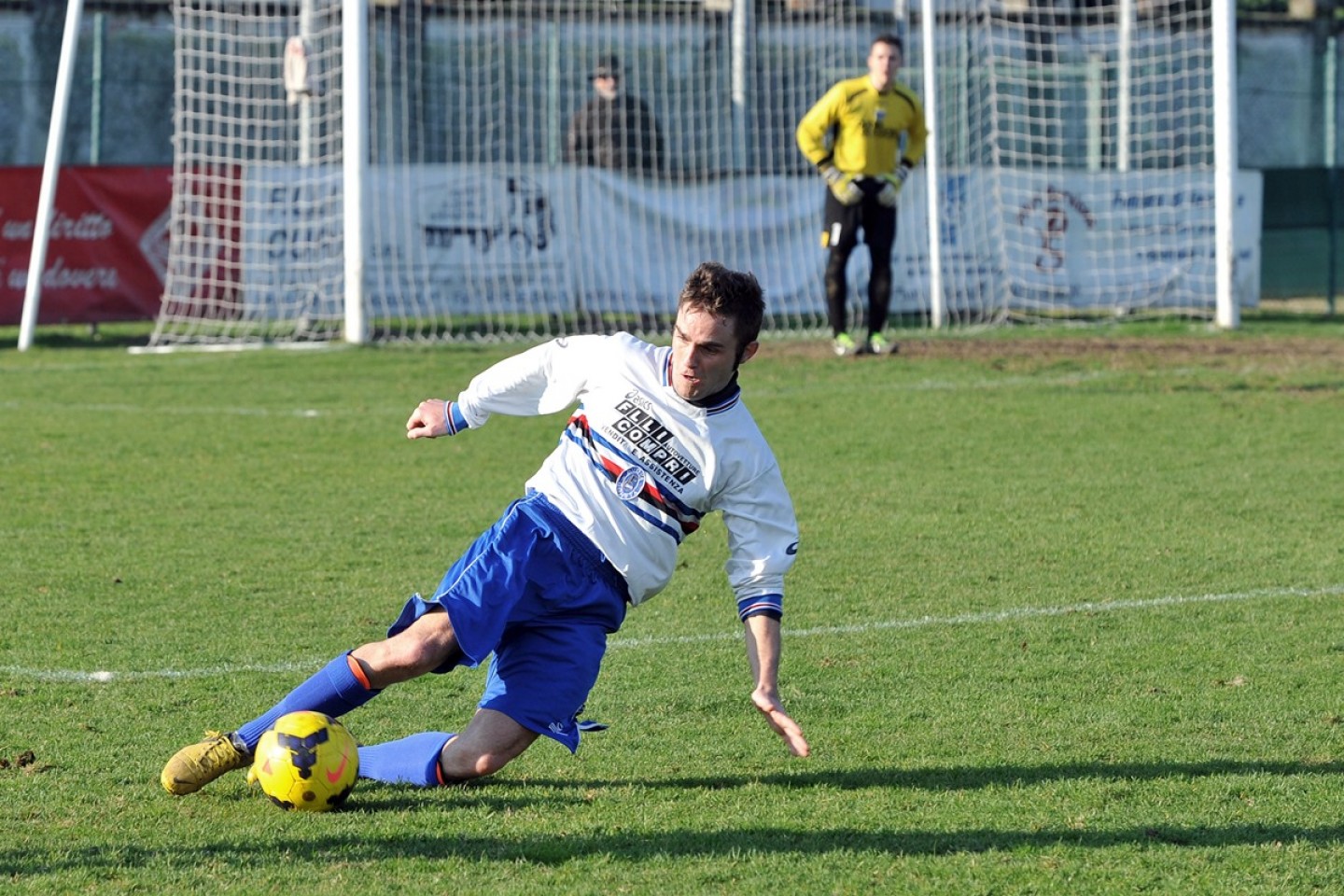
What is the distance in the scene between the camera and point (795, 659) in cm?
553

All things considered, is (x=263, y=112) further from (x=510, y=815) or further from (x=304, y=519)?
(x=510, y=815)

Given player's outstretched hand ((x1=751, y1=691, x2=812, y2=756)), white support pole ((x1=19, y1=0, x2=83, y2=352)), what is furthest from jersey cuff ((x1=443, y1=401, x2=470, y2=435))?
white support pole ((x1=19, y1=0, x2=83, y2=352))

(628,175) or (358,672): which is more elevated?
(628,175)

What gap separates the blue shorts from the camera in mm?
4293

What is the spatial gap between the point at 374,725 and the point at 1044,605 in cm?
252

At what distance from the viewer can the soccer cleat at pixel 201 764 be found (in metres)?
4.19

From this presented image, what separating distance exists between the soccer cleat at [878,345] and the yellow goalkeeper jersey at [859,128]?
1.22 metres

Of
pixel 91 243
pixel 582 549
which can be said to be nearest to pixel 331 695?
pixel 582 549

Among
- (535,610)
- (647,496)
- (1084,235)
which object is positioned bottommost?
(535,610)

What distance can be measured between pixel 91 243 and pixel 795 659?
1185 cm

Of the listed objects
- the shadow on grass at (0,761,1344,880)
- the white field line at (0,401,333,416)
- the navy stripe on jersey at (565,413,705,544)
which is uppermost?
the navy stripe on jersey at (565,413,705,544)

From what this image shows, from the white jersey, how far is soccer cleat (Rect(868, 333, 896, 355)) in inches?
339

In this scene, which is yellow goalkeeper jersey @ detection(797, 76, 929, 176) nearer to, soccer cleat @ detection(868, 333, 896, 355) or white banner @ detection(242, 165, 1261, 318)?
soccer cleat @ detection(868, 333, 896, 355)

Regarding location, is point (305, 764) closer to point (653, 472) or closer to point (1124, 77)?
point (653, 472)
